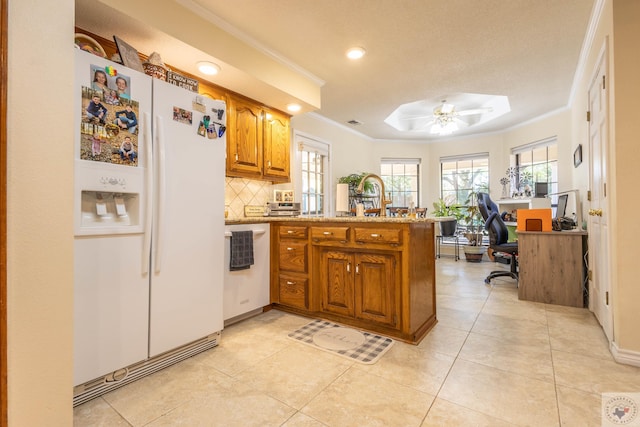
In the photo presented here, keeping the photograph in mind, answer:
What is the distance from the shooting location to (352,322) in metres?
2.40

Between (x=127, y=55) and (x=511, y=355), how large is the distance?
304cm

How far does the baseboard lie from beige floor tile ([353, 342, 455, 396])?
1003 millimetres

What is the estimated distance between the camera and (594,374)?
5.49ft

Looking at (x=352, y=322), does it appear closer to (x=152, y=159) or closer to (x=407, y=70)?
(x=152, y=159)

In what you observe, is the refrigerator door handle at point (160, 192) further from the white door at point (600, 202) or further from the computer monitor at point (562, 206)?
the computer monitor at point (562, 206)

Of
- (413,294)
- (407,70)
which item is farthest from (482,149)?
(413,294)

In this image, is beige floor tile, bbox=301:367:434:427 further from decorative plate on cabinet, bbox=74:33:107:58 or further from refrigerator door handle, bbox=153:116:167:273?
decorative plate on cabinet, bbox=74:33:107:58

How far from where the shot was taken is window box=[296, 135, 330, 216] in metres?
4.28

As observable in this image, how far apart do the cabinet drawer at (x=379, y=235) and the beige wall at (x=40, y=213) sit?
1716mm

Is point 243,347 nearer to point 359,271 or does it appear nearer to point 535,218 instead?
point 359,271

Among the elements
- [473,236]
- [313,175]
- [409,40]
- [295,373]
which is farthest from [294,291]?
[473,236]

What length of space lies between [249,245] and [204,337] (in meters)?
0.79

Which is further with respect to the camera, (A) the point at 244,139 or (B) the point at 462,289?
(B) the point at 462,289

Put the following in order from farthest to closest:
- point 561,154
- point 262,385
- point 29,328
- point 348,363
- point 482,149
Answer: point 482,149 < point 561,154 < point 348,363 < point 262,385 < point 29,328
